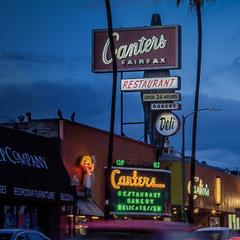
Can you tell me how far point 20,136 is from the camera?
30.0 m

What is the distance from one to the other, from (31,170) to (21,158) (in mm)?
765

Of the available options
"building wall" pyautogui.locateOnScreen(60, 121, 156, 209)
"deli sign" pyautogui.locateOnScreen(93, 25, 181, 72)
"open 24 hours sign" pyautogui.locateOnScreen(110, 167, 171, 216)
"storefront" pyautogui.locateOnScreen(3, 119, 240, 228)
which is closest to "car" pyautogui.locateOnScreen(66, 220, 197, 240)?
Answer: "storefront" pyautogui.locateOnScreen(3, 119, 240, 228)

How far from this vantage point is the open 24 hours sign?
40.2 metres

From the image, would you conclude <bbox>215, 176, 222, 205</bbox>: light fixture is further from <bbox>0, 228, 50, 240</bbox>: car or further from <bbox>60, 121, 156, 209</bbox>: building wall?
<bbox>0, 228, 50, 240</bbox>: car

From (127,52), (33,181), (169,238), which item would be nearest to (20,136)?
(33,181)

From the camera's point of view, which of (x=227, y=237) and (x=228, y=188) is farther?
(x=228, y=188)

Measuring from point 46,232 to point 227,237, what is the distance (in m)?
13.8

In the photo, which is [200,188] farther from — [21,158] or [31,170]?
[21,158]

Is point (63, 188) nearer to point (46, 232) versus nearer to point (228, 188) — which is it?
point (46, 232)

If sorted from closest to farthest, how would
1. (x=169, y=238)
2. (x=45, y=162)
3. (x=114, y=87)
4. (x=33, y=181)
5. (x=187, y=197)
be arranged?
1. (x=169, y=238)
2. (x=33, y=181)
3. (x=45, y=162)
4. (x=114, y=87)
5. (x=187, y=197)

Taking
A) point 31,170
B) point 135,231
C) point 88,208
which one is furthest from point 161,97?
point 135,231

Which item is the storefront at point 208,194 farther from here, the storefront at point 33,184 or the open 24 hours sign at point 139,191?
the storefront at point 33,184

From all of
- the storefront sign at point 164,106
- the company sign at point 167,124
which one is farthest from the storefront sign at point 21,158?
the storefront sign at point 164,106

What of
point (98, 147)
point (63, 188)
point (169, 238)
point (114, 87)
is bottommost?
point (169, 238)
